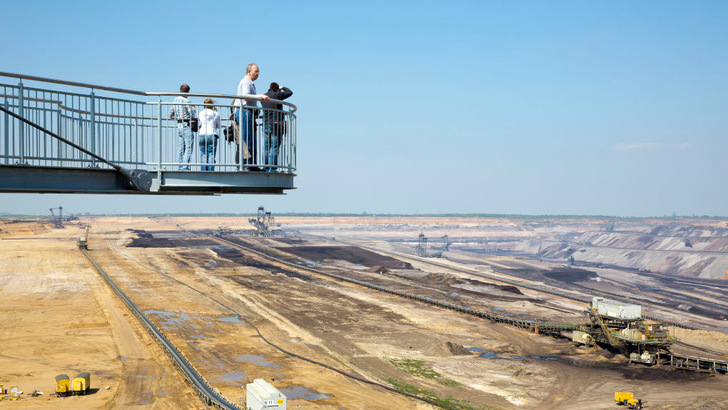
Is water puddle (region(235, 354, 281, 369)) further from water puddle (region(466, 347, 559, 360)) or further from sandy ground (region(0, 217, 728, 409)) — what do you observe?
water puddle (region(466, 347, 559, 360))

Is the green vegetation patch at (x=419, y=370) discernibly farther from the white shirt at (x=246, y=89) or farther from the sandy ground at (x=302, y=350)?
the white shirt at (x=246, y=89)

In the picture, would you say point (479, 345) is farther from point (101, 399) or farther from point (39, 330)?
point (39, 330)

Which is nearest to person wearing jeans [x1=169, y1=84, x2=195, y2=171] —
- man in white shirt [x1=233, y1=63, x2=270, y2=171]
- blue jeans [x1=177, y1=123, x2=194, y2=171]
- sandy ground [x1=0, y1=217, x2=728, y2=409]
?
blue jeans [x1=177, y1=123, x2=194, y2=171]

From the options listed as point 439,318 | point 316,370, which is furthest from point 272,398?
point 439,318

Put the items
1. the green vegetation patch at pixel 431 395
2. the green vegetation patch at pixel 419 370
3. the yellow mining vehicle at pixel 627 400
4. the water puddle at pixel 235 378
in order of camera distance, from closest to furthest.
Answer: the green vegetation patch at pixel 431 395 < the yellow mining vehicle at pixel 627 400 < the water puddle at pixel 235 378 < the green vegetation patch at pixel 419 370

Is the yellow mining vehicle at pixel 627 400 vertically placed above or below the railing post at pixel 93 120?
below

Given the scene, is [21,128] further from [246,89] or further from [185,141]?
[246,89]

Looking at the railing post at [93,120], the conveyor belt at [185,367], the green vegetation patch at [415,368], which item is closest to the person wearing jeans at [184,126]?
the railing post at [93,120]

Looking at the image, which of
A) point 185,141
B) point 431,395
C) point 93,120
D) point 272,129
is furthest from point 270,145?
point 431,395
